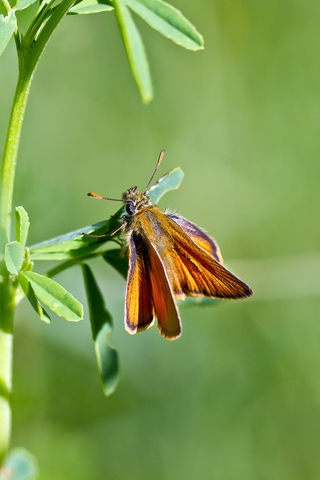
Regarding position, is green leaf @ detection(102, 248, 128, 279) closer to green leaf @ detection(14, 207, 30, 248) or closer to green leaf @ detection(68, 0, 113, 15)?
green leaf @ detection(14, 207, 30, 248)

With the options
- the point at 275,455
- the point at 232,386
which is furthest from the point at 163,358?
the point at 275,455

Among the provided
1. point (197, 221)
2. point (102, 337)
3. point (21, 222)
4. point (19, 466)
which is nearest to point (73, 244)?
point (21, 222)

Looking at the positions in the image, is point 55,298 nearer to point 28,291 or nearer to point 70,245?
point 28,291

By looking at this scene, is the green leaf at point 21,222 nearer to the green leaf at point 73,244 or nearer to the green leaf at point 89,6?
the green leaf at point 73,244

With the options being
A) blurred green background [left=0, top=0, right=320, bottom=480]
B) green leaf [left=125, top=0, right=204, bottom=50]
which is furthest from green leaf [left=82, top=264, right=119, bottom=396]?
blurred green background [left=0, top=0, right=320, bottom=480]

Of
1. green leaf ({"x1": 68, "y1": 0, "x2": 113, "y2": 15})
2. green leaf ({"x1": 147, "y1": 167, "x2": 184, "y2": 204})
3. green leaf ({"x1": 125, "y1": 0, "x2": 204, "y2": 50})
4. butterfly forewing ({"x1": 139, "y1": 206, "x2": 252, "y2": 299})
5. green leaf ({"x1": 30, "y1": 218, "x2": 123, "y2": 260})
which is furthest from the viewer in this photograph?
green leaf ({"x1": 147, "y1": 167, "x2": 184, "y2": 204})

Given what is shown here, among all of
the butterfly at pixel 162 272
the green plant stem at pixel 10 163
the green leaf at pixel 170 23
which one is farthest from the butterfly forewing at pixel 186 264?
the green leaf at pixel 170 23
